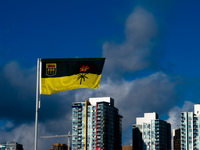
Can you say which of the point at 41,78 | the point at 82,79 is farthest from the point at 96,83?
the point at 41,78

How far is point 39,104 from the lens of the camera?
43562 mm

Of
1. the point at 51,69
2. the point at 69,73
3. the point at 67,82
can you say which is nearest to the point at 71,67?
the point at 69,73

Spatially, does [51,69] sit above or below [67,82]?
above

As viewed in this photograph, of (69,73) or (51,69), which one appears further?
(69,73)

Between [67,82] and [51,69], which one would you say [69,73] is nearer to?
[67,82]

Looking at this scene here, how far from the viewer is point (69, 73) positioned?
4547 centimetres

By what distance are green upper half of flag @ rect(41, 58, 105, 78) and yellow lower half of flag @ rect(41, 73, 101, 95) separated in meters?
0.33

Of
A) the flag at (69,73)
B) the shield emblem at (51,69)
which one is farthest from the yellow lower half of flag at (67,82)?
the shield emblem at (51,69)

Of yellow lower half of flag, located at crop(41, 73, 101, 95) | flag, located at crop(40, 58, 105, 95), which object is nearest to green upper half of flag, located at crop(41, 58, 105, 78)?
flag, located at crop(40, 58, 105, 95)

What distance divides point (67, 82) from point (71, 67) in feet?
4.52

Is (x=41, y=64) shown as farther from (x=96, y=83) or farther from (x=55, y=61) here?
(x=96, y=83)

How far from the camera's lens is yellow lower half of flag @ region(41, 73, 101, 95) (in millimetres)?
45438

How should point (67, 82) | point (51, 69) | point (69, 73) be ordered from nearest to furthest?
point (51, 69) < point (69, 73) < point (67, 82)

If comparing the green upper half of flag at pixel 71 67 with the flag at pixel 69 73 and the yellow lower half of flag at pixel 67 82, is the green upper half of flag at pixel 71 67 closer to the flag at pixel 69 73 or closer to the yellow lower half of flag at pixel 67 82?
the flag at pixel 69 73
